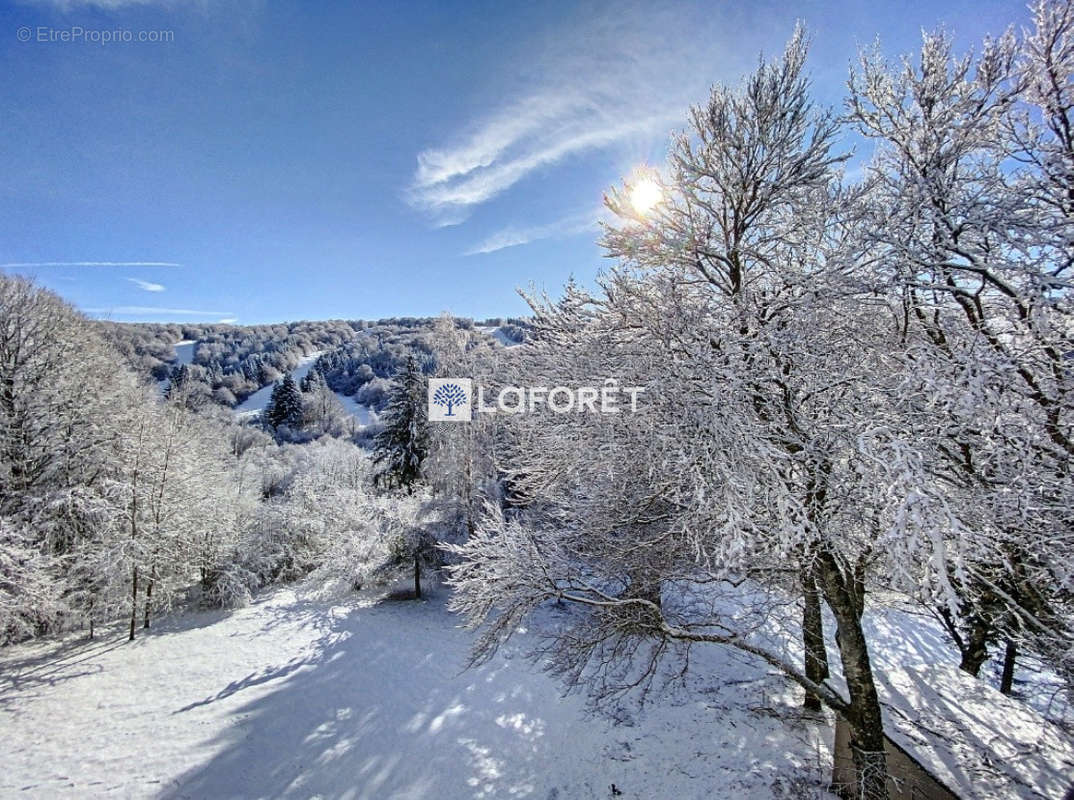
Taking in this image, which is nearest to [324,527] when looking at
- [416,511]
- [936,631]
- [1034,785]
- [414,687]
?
[416,511]

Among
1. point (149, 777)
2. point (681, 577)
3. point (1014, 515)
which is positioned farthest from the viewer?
point (149, 777)

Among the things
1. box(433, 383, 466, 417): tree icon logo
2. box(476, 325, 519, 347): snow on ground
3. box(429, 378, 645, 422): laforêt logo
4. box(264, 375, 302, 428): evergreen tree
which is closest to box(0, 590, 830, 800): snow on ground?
box(429, 378, 645, 422): laforêt logo

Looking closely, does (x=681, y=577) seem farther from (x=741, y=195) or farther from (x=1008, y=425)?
(x=741, y=195)

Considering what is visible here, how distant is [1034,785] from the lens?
15.2ft

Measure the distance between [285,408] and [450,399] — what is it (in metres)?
41.4

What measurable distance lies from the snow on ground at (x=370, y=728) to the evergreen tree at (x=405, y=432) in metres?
7.65

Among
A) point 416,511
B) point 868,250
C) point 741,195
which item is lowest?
point 416,511

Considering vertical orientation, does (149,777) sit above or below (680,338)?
below

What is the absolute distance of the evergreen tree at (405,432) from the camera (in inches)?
706

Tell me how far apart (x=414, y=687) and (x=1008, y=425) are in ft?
32.9

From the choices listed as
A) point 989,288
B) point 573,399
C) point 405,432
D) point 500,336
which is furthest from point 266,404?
point 989,288

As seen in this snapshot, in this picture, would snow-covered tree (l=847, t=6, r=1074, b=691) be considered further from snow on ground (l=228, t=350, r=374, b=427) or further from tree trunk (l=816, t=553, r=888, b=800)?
snow on ground (l=228, t=350, r=374, b=427)

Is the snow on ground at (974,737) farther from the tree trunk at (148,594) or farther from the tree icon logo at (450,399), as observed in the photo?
the tree trunk at (148,594)

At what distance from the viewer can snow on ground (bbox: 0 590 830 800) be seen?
6.26 meters
